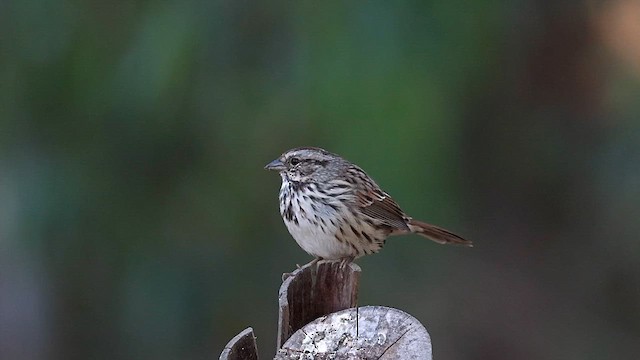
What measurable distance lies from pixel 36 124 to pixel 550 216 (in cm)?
299

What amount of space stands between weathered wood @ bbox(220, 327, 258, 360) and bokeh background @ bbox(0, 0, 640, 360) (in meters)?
3.01

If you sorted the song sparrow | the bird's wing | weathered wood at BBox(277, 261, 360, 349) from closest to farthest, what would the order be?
weathered wood at BBox(277, 261, 360, 349) → the song sparrow → the bird's wing

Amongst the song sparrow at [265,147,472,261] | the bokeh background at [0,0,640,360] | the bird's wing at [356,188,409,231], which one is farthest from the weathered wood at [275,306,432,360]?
the bokeh background at [0,0,640,360]

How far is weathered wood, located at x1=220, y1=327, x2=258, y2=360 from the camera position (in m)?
3.10

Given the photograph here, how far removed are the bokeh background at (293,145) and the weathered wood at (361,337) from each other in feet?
9.88

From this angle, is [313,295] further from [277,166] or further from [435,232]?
[435,232]

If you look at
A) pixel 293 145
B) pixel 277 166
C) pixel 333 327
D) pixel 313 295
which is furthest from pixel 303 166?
pixel 333 327

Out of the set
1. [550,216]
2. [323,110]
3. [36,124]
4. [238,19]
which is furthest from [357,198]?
[550,216]

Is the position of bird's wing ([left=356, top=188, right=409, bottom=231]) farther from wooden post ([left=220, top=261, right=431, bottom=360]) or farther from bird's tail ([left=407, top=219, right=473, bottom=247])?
wooden post ([left=220, top=261, right=431, bottom=360])

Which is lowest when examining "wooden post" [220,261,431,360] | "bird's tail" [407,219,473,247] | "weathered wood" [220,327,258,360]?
"bird's tail" [407,219,473,247]

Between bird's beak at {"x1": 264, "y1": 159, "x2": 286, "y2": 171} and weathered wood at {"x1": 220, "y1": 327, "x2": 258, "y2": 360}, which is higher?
bird's beak at {"x1": 264, "y1": 159, "x2": 286, "y2": 171}

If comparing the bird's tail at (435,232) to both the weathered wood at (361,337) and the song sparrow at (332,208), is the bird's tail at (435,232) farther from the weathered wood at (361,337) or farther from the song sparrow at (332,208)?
the weathered wood at (361,337)

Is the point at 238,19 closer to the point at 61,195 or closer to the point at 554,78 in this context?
the point at 61,195

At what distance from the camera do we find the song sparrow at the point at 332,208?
4707mm
